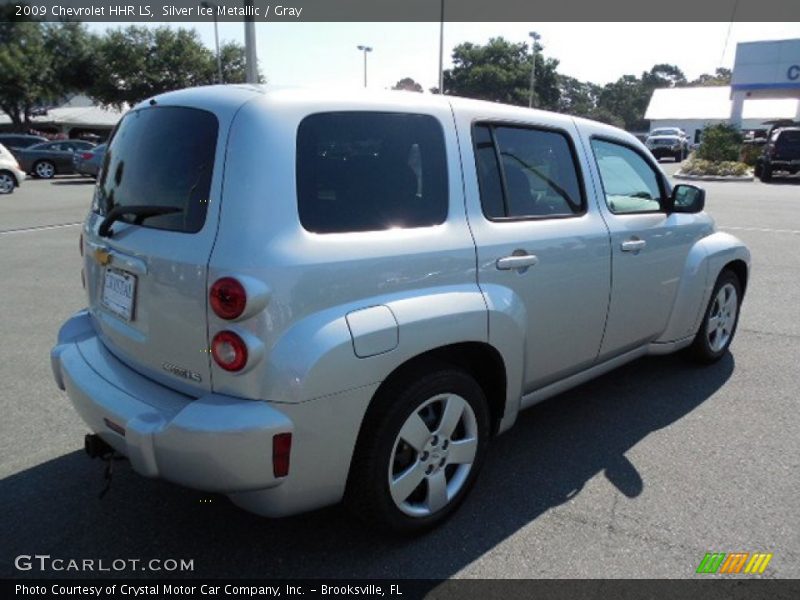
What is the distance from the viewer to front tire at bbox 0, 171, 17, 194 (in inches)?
667

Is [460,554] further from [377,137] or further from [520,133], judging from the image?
[520,133]

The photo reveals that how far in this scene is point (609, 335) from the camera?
354 centimetres

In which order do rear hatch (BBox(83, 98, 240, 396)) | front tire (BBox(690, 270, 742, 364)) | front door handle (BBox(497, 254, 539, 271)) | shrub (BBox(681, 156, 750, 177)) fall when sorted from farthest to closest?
shrub (BBox(681, 156, 750, 177)) < front tire (BBox(690, 270, 742, 364)) < front door handle (BBox(497, 254, 539, 271)) < rear hatch (BBox(83, 98, 240, 396))

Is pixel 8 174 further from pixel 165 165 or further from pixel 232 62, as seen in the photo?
pixel 232 62

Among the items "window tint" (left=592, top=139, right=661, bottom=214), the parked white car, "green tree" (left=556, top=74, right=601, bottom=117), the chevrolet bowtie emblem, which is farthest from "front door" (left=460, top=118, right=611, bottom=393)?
"green tree" (left=556, top=74, right=601, bottom=117)

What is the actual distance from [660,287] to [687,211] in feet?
1.93

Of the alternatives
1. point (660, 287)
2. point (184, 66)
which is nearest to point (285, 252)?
point (660, 287)

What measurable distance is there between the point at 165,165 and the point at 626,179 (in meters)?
2.73

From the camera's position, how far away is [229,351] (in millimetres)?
2135

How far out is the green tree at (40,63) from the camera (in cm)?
4031

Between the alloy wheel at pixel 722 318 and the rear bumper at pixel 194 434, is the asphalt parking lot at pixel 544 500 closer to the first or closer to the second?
the alloy wheel at pixel 722 318

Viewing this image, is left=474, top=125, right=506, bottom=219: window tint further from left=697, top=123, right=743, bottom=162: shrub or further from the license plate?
left=697, top=123, right=743, bottom=162: shrub

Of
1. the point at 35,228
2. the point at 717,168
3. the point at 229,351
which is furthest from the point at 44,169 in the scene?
the point at 717,168

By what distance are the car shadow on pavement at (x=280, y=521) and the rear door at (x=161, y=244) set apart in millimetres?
755
